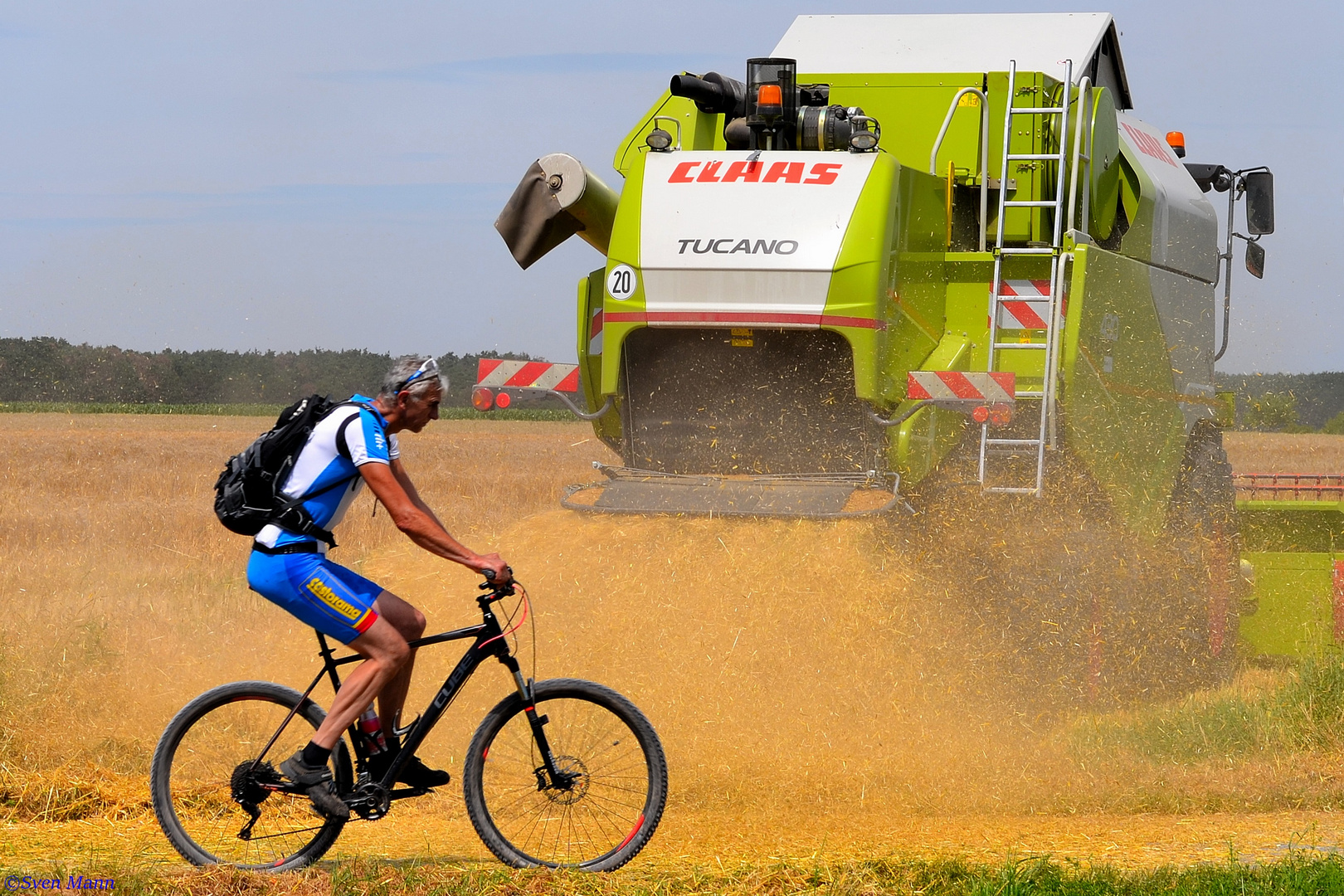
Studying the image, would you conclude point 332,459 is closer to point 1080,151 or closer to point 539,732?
point 539,732

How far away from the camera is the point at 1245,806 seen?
19.0 feet

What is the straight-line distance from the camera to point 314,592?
4.32 m

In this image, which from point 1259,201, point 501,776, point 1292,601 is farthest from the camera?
point 1259,201

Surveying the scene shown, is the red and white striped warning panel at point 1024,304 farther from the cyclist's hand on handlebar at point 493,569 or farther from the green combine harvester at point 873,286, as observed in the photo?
the cyclist's hand on handlebar at point 493,569

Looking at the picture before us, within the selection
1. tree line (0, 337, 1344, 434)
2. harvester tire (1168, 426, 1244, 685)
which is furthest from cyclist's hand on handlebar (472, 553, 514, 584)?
tree line (0, 337, 1344, 434)

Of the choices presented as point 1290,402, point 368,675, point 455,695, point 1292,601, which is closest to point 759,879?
point 455,695

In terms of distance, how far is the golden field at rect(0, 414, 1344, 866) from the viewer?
528 cm

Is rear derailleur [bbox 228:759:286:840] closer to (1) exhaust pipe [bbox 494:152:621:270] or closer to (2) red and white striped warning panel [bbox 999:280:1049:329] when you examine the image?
(1) exhaust pipe [bbox 494:152:621:270]

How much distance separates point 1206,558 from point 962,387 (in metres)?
3.07

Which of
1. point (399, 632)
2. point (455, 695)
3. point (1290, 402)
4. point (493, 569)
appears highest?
point (493, 569)

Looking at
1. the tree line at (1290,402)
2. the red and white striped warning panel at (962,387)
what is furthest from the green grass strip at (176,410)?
the red and white striped warning panel at (962,387)

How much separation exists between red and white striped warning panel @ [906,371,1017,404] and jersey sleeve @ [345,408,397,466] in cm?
319

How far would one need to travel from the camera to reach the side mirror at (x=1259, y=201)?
32.4ft

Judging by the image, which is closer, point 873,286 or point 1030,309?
point 873,286
